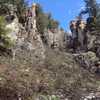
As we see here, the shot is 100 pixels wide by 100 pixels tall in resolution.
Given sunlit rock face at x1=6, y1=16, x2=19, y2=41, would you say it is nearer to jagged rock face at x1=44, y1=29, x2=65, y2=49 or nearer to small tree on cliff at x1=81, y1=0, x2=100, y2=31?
jagged rock face at x1=44, y1=29, x2=65, y2=49

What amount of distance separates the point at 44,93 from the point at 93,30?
1789 centimetres

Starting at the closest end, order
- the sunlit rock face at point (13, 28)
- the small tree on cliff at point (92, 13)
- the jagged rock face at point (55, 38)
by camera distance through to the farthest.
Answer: the sunlit rock face at point (13, 28) < the jagged rock face at point (55, 38) < the small tree on cliff at point (92, 13)

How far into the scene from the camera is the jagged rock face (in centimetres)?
2934

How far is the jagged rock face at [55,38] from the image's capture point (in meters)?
29.3

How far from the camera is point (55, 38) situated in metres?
32.2

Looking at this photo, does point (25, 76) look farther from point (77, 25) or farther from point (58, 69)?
point (77, 25)

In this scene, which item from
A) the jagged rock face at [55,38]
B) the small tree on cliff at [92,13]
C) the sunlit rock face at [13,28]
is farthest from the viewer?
the small tree on cliff at [92,13]

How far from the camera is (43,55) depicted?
2020cm

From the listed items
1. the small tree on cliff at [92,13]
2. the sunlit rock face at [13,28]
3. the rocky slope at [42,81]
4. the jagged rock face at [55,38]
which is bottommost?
the rocky slope at [42,81]

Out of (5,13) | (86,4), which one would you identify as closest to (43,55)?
(5,13)

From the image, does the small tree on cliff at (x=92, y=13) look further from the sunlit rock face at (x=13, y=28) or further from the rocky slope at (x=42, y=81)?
the rocky slope at (x=42, y=81)

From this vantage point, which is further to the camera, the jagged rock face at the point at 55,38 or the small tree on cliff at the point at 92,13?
the small tree on cliff at the point at 92,13

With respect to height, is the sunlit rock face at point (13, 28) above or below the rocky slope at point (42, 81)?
above

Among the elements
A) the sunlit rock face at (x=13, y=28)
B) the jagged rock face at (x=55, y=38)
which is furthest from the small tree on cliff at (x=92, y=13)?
the sunlit rock face at (x=13, y=28)
